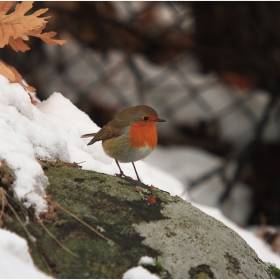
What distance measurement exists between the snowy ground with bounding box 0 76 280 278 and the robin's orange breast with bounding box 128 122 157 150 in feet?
0.67

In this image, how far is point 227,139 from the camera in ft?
21.6

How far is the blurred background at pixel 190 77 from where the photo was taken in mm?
6230

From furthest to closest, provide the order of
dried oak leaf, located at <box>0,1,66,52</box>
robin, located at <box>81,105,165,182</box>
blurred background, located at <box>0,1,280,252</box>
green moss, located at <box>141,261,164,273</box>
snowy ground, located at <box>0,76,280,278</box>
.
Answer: blurred background, located at <box>0,1,280,252</box>
robin, located at <box>81,105,165,182</box>
dried oak leaf, located at <box>0,1,66,52</box>
green moss, located at <box>141,261,164,273</box>
snowy ground, located at <box>0,76,280,278</box>

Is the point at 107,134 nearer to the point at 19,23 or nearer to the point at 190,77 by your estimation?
the point at 19,23

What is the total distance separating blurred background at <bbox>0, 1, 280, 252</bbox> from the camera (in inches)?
245

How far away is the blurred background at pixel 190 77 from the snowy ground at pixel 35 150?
9.00 feet

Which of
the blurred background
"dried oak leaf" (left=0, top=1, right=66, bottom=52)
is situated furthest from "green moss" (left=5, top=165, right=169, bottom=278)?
the blurred background

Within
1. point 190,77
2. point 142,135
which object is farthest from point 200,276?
point 190,77

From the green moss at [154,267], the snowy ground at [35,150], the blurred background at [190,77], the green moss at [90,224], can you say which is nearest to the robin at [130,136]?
the snowy ground at [35,150]

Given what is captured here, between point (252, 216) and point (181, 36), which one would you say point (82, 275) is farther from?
point (181, 36)

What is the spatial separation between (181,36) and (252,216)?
2.30 metres

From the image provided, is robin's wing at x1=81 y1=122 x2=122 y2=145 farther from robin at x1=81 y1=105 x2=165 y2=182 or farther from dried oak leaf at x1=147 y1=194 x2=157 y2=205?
dried oak leaf at x1=147 y1=194 x2=157 y2=205

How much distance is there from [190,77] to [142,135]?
4.10m

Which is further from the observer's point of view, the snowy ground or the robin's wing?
the robin's wing
